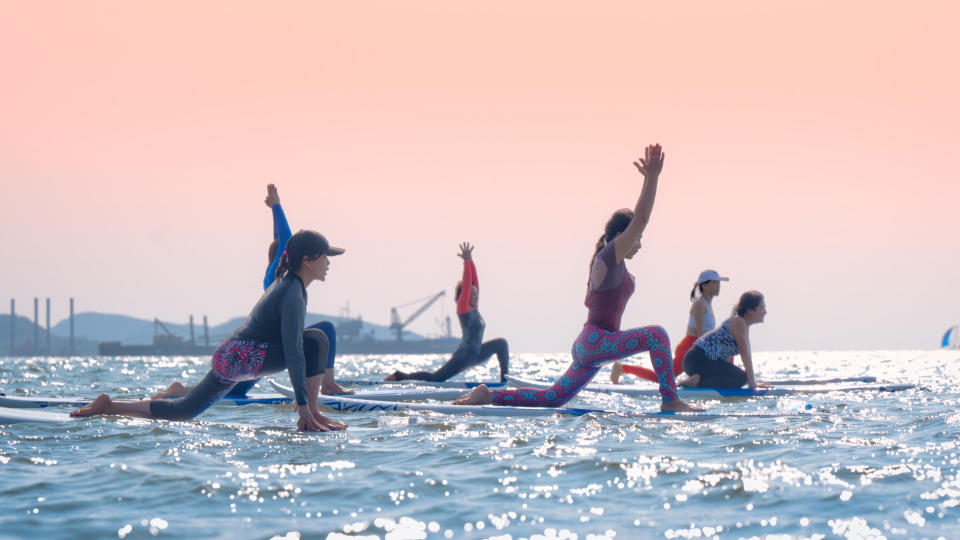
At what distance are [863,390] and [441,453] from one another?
Answer: 29.3 ft

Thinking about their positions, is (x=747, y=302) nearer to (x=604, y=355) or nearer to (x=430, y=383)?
(x=604, y=355)

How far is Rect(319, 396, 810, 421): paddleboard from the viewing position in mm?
8672

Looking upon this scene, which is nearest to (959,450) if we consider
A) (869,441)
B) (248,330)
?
(869,441)

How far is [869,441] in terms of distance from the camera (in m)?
7.00

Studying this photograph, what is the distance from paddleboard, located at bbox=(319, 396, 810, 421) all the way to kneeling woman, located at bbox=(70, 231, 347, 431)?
1.82 metres

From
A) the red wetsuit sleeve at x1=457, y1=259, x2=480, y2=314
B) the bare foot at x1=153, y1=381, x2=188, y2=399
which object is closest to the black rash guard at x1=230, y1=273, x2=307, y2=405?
the bare foot at x1=153, y1=381, x2=188, y2=399

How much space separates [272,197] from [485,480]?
15.9 ft

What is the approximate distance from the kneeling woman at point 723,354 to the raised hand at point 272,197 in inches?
A: 234

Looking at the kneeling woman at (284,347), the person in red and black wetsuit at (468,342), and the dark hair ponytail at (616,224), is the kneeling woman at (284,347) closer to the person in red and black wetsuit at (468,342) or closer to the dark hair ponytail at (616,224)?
the dark hair ponytail at (616,224)

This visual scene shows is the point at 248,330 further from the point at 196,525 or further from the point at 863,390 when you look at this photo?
the point at 863,390

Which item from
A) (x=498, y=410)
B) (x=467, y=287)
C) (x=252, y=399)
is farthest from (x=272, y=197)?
(x=467, y=287)

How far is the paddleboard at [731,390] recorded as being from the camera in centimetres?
1198

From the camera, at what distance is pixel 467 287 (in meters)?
15.0

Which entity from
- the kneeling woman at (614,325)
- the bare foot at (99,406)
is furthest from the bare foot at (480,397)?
the bare foot at (99,406)
